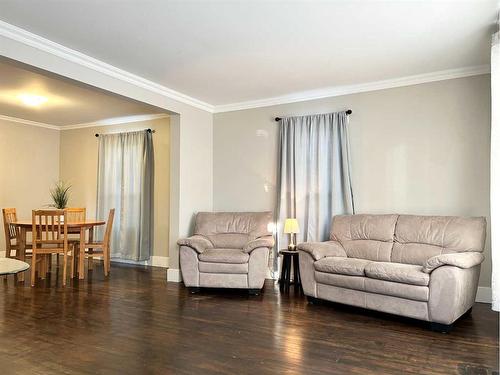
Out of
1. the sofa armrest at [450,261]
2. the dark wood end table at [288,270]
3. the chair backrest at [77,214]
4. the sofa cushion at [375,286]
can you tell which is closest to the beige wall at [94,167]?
the chair backrest at [77,214]

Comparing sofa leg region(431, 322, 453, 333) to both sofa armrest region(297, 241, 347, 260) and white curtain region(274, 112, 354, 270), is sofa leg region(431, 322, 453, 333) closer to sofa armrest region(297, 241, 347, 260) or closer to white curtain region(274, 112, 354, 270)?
sofa armrest region(297, 241, 347, 260)

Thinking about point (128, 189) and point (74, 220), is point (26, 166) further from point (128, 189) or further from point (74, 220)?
point (128, 189)

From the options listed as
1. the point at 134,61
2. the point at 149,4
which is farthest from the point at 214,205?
the point at 149,4

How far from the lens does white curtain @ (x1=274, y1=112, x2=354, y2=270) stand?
5.02 metres

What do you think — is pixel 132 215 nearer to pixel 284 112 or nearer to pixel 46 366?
pixel 284 112

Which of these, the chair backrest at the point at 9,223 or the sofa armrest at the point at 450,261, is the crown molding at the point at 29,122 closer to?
the chair backrest at the point at 9,223

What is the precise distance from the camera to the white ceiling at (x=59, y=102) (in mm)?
4582

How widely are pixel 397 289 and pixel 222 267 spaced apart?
2016mm

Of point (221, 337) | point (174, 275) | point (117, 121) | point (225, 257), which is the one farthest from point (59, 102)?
point (221, 337)

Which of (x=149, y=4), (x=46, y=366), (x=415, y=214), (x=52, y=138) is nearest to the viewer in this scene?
(x=46, y=366)

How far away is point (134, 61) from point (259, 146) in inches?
89.3

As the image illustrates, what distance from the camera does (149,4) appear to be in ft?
9.68

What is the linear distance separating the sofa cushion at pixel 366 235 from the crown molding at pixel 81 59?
2810 millimetres

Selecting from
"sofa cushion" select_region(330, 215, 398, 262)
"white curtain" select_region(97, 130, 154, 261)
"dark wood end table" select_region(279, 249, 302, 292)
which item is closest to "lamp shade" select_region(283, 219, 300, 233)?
"dark wood end table" select_region(279, 249, 302, 292)
